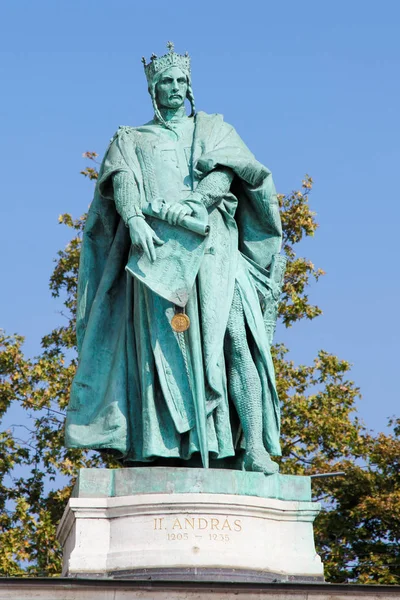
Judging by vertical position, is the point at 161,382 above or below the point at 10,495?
below

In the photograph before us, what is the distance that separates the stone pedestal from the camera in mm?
11031

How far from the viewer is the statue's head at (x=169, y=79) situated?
1304 centimetres

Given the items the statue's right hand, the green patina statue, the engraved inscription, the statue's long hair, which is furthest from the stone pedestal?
the statue's long hair

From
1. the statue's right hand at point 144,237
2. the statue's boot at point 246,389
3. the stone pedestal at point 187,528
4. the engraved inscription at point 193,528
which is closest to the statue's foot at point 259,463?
the statue's boot at point 246,389

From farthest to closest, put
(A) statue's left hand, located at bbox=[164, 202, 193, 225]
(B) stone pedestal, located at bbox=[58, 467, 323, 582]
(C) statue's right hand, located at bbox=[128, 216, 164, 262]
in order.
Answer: (A) statue's left hand, located at bbox=[164, 202, 193, 225], (C) statue's right hand, located at bbox=[128, 216, 164, 262], (B) stone pedestal, located at bbox=[58, 467, 323, 582]

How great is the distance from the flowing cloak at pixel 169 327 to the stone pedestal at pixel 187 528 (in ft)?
1.65

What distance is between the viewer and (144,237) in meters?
11.9

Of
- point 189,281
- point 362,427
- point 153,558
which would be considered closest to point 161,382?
point 189,281

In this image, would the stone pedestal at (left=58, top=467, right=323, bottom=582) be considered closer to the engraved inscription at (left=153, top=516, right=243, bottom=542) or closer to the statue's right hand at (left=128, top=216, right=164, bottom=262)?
the engraved inscription at (left=153, top=516, right=243, bottom=542)

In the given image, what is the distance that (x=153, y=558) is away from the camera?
11.0m

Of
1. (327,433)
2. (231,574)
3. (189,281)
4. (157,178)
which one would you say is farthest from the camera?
(327,433)

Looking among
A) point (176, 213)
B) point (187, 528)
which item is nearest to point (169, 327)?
point (176, 213)

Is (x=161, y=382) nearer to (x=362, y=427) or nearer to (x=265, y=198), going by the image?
(x=265, y=198)

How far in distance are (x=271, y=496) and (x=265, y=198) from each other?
116 inches
